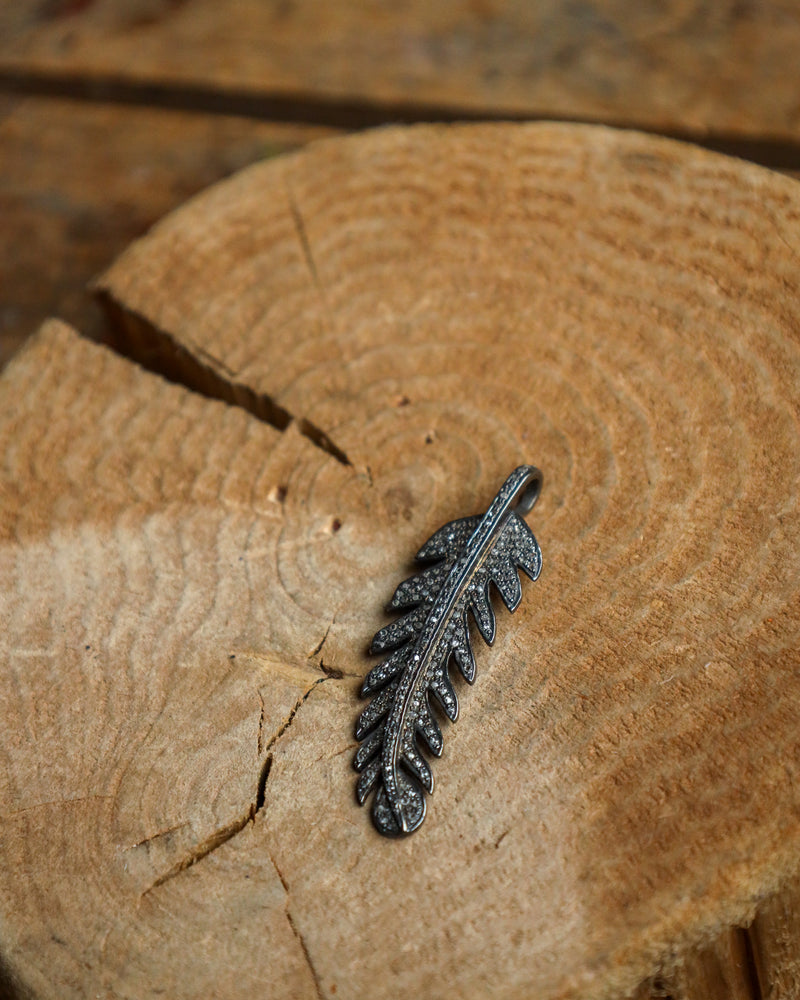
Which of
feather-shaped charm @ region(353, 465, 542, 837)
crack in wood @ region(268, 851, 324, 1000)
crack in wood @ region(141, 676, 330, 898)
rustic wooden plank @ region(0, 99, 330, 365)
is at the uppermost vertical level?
feather-shaped charm @ region(353, 465, 542, 837)

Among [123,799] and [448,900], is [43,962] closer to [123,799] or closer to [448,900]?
[123,799]

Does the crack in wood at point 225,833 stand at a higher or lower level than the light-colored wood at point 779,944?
lower

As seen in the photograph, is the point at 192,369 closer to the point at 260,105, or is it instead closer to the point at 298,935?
the point at 298,935

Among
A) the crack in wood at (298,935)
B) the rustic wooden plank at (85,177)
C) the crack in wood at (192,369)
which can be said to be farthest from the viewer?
the rustic wooden plank at (85,177)

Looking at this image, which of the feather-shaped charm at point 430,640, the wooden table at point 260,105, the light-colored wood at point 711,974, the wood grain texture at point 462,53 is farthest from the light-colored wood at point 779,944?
the wood grain texture at point 462,53

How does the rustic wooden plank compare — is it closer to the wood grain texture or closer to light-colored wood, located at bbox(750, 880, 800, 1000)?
the wood grain texture

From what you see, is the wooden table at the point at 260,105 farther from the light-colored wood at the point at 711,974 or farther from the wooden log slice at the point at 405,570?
the light-colored wood at the point at 711,974

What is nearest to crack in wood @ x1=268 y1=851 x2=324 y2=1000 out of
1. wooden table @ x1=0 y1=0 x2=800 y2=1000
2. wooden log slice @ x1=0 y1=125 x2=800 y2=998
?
wooden log slice @ x1=0 y1=125 x2=800 y2=998

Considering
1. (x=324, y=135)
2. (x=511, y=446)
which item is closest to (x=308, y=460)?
(x=511, y=446)
